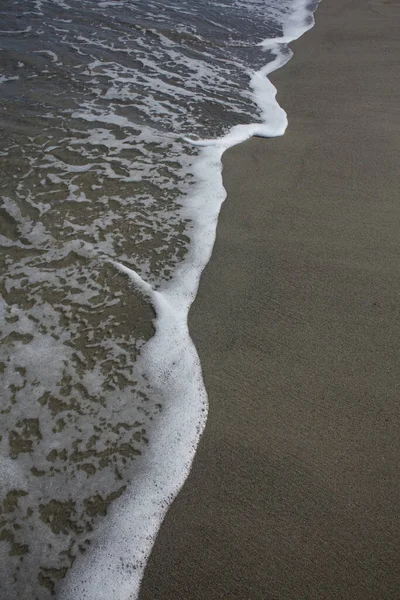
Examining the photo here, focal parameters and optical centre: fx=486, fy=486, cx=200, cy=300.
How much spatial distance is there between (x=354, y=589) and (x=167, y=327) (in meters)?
1.56

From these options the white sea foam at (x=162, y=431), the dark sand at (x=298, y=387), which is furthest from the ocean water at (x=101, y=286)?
the dark sand at (x=298, y=387)

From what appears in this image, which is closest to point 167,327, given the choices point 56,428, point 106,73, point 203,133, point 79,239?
point 56,428

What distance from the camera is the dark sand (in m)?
1.85

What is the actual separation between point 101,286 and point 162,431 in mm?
1121

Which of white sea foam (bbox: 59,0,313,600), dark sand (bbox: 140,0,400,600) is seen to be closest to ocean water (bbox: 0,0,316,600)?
white sea foam (bbox: 59,0,313,600)

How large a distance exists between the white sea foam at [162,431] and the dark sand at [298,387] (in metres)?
0.06

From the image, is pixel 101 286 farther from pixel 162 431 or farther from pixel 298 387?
pixel 298 387

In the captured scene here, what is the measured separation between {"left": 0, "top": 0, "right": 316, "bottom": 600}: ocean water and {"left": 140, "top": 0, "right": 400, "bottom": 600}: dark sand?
0.49ft

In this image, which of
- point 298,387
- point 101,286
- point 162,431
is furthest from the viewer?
point 101,286

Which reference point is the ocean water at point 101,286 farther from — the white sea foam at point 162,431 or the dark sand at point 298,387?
the dark sand at point 298,387

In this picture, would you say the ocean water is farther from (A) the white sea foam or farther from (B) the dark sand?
(B) the dark sand

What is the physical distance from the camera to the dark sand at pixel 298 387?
1.85 meters

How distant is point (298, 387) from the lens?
2.45m

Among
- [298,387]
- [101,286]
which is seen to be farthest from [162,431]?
[101,286]
